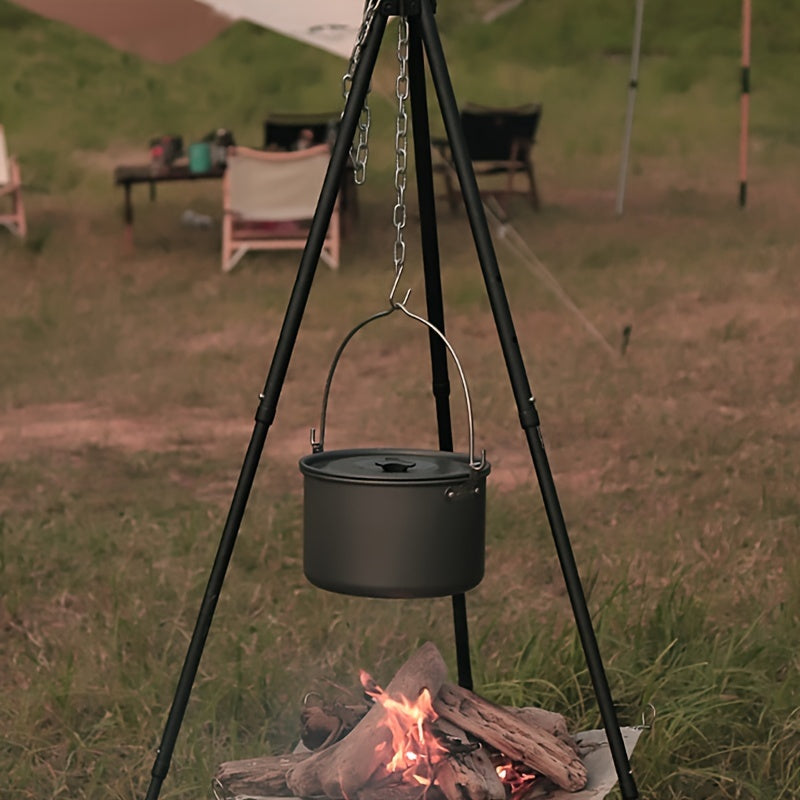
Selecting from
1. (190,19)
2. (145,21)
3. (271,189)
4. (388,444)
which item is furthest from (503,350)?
(190,19)

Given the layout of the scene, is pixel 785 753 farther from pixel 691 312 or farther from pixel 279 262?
pixel 279 262

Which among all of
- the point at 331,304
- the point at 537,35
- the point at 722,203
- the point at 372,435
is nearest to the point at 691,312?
the point at 331,304

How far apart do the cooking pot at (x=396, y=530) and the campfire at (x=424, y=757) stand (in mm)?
279

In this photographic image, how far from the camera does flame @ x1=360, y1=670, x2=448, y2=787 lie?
267cm

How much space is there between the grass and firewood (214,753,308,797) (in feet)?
1.33

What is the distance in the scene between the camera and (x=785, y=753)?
128 inches

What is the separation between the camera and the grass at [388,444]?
3.41 meters

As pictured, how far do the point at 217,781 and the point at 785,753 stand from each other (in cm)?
127

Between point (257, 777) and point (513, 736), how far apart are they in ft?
1.56

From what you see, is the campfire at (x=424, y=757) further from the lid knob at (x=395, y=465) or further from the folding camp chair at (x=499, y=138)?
the folding camp chair at (x=499, y=138)

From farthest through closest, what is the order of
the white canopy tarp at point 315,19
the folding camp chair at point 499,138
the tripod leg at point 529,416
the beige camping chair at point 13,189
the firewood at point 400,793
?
1. the folding camp chair at point 499,138
2. the beige camping chair at point 13,189
3. the white canopy tarp at point 315,19
4. the firewood at point 400,793
5. the tripod leg at point 529,416

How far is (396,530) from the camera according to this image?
253cm

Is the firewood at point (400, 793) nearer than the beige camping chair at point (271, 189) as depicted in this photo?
Yes

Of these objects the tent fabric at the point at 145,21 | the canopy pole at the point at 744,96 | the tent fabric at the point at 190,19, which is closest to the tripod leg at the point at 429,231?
the tent fabric at the point at 190,19
